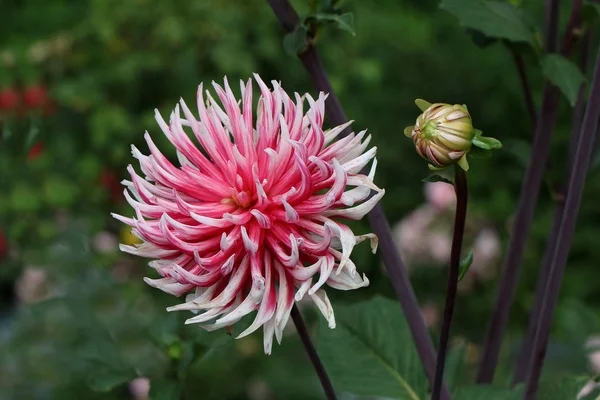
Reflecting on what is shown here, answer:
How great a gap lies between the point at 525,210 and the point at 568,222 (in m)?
0.18

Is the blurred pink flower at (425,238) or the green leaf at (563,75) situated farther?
the blurred pink flower at (425,238)

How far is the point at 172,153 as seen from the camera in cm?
220

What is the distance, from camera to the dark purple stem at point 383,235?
73cm

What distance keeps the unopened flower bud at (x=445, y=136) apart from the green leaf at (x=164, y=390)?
0.39m

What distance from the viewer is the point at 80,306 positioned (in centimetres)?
142

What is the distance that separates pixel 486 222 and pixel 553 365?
25.8 inches

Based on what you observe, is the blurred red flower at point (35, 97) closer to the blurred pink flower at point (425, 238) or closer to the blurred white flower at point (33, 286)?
the blurred white flower at point (33, 286)

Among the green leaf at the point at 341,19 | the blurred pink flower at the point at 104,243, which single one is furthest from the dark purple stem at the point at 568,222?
the blurred pink flower at the point at 104,243

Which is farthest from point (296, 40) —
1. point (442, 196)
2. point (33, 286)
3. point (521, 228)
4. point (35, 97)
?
point (35, 97)

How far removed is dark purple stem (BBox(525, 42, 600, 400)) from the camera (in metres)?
0.73

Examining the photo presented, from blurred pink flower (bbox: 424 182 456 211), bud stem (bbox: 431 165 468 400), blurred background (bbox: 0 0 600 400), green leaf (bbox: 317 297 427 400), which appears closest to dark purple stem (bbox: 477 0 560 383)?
green leaf (bbox: 317 297 427 400)

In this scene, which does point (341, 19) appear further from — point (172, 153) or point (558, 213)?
point (172, 153)

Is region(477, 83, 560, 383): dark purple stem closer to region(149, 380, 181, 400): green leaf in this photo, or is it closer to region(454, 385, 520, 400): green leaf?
region(454, 385, 520, 400): green leaf

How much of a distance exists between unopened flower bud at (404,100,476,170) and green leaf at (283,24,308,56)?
0.19m
